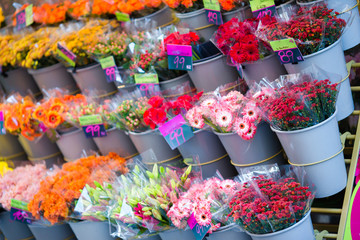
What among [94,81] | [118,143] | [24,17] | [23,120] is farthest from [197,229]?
[24,17]

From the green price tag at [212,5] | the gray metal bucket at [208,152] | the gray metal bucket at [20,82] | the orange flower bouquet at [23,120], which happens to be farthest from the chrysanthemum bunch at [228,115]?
the gray metal bucket at [20,82]

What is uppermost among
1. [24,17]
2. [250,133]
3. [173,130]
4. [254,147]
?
[24,17]

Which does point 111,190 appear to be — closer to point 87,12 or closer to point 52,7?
point 87,12

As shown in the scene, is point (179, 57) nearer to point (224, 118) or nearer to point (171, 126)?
point (171, 126)

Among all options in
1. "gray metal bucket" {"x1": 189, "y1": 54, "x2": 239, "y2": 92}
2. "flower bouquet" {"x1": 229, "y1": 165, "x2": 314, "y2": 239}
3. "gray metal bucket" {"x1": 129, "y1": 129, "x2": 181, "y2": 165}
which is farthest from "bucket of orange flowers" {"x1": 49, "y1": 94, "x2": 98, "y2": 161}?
"flower bouquet" {"x1": 229, "y1": 165, "x2": 314, "y2": 239}

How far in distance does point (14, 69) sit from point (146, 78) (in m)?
1.58

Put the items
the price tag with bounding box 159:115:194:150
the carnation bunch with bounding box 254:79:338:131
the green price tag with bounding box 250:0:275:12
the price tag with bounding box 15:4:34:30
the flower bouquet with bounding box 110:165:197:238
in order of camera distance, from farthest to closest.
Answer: the price tag with bounding box 15:4:34:30, the green price tag with bounding box 250:0:275:12, the price tag with bounding box 159:115:194:150, the flower bouquet with bounding box 110:165:197:238, the carnation bunch with bounding box 254:79:338:131

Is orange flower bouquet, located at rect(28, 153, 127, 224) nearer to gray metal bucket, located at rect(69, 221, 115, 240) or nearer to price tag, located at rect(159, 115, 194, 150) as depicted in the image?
gray metal bucket, located at rect(69, 221, 115, 240)

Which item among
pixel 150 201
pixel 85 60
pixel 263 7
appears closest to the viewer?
pixel 150 201

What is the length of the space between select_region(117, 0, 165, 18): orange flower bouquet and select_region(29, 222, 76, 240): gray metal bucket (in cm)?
146

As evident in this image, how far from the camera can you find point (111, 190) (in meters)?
2.67

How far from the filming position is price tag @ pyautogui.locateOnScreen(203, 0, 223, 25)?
112 inches

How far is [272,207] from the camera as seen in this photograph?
2.01 metres

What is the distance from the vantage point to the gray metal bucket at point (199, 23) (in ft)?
10.0
